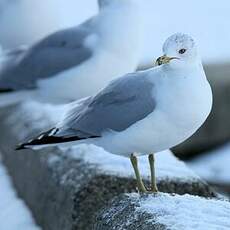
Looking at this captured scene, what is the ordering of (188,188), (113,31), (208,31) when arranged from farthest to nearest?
(208,31) → (113,31) → (188,188)

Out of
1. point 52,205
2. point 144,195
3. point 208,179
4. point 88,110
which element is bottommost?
point 208,179

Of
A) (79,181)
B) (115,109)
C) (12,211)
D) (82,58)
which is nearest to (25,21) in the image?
(82,58)

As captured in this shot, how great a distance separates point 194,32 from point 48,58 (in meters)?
3.58

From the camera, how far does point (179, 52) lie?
2951 millimetres

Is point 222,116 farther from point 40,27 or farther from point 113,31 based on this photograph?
point 113,31

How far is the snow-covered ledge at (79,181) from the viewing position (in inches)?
138

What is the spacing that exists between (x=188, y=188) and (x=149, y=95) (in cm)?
72

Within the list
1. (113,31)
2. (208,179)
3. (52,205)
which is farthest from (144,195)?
(208,179)

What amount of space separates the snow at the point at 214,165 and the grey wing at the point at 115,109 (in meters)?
3.20

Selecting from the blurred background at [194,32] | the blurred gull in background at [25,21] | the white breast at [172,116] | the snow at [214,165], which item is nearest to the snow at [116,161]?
the white breast at [172,116]

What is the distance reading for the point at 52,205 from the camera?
12.4 ft

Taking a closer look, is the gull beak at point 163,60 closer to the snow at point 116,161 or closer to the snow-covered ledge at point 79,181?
the snow-covered ledge at point 79,181

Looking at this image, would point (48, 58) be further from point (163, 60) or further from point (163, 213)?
point (163, 213)

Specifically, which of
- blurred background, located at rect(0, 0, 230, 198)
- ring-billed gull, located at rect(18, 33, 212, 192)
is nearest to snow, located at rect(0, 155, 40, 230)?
ring-billed gull, located at rect(18, 33, 212, 192)
